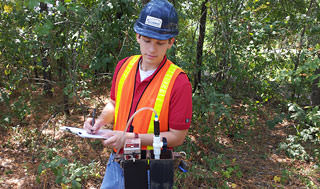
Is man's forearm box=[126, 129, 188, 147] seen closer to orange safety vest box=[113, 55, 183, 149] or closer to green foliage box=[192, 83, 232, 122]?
orange safety vest box=[113, 55, 183, 149]

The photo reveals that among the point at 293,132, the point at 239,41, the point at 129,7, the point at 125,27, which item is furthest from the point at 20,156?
the point at 293,132

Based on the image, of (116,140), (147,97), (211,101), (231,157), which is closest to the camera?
(116,140)

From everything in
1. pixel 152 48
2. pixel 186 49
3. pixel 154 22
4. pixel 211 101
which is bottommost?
pixel 211 101

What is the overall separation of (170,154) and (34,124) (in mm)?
4867

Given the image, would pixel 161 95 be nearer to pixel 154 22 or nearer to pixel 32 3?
pixel 154 22

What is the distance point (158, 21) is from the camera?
1.50 meters

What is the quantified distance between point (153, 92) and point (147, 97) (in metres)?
0.06

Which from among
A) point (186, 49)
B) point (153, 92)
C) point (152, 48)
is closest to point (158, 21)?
point (152, 48)

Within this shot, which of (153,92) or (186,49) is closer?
(153,92)

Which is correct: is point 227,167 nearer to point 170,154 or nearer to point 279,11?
point 170,154

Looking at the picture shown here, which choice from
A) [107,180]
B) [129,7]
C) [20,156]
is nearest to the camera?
[107,180]

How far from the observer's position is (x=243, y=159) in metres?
4.45

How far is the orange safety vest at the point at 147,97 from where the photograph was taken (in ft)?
5.07

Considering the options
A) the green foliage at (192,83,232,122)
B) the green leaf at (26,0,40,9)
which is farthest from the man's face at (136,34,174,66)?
the green foliage at (192,83,232,122)
